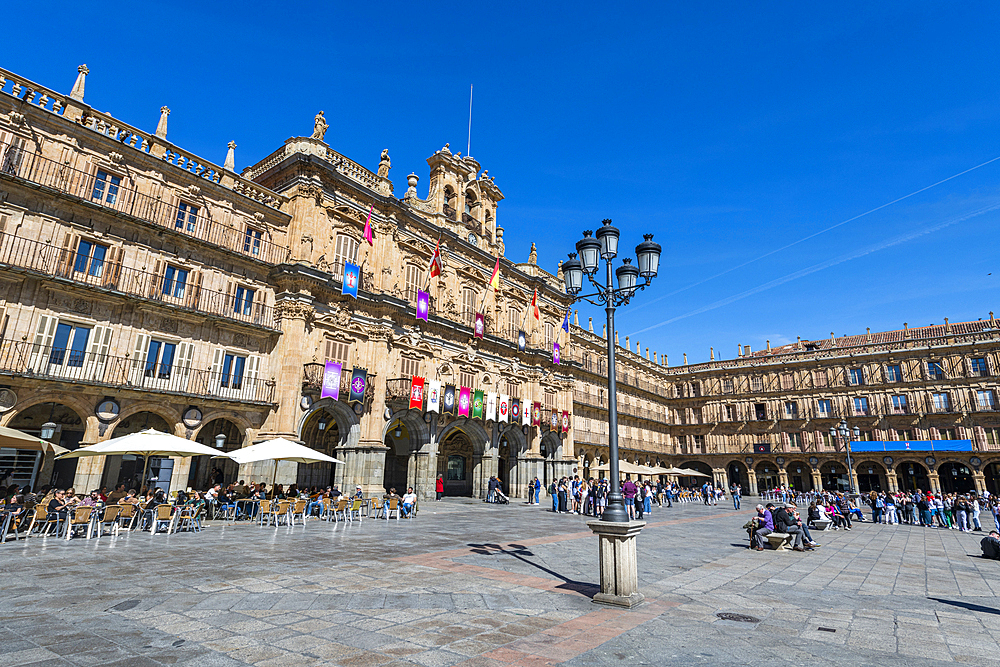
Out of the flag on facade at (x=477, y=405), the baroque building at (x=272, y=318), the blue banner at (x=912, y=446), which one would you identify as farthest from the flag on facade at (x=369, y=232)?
the blue banner at (x=912, y=446)

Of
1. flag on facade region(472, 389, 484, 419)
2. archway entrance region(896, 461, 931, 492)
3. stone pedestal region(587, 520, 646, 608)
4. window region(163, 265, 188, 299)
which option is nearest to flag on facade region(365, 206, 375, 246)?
window region(163, 265, 188, 299)

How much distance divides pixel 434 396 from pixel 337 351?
18.2 ft

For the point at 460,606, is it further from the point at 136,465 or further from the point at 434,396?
the point at 434,396

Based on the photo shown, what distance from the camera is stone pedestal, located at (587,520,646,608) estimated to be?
6.88 m

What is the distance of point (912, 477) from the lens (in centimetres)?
4606

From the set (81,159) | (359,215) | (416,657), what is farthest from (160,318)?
(416,657)

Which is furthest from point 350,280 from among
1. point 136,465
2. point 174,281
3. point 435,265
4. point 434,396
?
point 136,465

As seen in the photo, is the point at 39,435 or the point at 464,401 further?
the point at 464,401

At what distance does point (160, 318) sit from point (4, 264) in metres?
4.56

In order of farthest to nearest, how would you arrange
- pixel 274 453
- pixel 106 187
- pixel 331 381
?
pixel 331 381 → pixel 106 187 → pixel 274 453

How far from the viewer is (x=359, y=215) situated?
2591 centimetres

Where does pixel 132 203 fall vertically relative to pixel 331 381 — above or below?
above

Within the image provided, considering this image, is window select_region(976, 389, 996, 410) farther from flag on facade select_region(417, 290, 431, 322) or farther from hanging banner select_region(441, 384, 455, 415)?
flag on facade select_region(417, 290, 431, 322)

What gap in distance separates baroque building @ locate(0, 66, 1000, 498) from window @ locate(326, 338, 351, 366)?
4.0 inches
